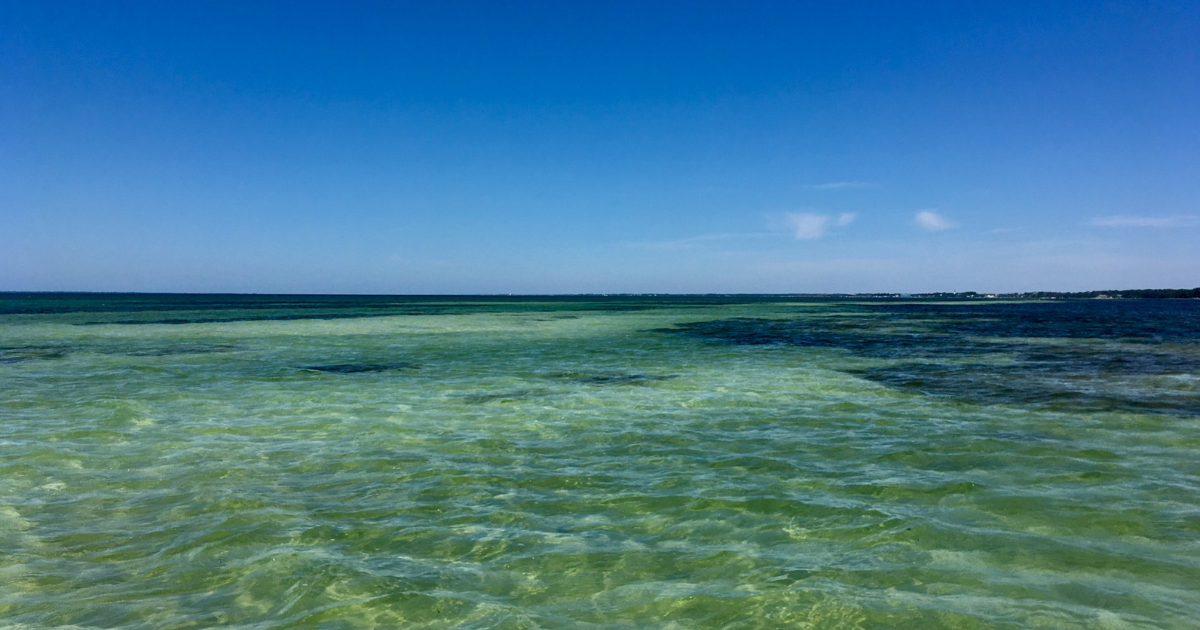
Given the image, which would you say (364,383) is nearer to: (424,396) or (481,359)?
(424,396)

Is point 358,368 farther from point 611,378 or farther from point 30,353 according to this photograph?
point 30,353

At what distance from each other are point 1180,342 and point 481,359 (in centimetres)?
3035

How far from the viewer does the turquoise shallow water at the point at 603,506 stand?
5289mm

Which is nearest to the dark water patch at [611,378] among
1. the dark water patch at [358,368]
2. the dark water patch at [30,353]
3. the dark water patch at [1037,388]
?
the dark water patch at [358,368]

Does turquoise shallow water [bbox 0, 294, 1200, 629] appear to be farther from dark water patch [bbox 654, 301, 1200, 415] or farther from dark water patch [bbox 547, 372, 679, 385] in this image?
dark water patch [bbox 547, 372, 679, 385]

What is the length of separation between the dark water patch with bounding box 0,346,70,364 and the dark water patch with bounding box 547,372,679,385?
1864 cm

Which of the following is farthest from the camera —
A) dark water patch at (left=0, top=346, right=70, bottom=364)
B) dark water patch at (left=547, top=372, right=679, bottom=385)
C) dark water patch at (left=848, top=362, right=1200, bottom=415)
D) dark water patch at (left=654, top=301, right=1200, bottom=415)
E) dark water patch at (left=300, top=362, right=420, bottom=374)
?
dark water patch at (left=0, top=346, right=70, bottom=364)

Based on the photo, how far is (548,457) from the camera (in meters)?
9.92

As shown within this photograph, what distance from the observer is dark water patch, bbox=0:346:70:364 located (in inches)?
953

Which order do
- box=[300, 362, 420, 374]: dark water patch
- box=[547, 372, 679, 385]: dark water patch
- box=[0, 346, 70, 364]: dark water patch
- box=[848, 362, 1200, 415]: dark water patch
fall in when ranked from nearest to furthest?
1. box=[848, 362, 1200, 415]: dark water patch
2. box=[547, 372, 679, 385]: dark water patch
3. box=[300, 362, 420, 374]: dark water patch
4. box=[0, 346, 70, 364]: dark water patch

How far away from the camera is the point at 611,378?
19.1 m

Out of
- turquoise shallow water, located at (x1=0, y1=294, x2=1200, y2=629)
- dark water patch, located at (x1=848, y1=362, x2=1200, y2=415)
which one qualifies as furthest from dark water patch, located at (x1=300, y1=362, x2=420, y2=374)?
dark water patch, located at (x1=848, y1=362, x2=1200, y2=415)

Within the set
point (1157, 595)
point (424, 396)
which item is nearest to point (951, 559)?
point (1157, 595)

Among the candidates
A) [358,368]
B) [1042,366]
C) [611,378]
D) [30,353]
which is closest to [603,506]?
[611,378]
